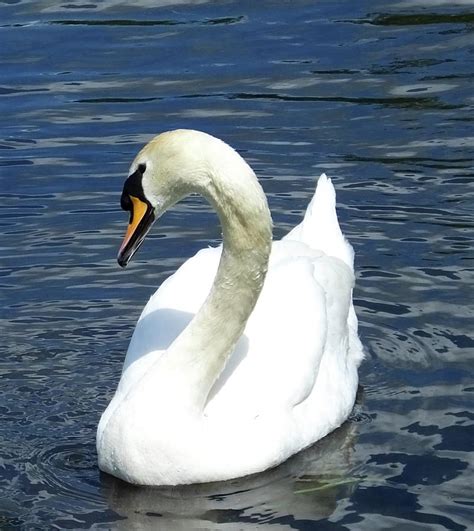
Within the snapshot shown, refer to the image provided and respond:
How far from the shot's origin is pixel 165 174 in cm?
848

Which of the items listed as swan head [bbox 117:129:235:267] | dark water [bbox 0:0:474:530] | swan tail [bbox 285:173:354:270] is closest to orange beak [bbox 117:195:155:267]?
swan head [bbox 117:129:235:267]

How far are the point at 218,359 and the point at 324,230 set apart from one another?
220 cm

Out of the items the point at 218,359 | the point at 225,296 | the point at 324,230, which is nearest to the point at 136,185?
the point at 225,296

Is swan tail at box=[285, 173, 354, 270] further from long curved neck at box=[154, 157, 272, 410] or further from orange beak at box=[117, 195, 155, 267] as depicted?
orange beak at box=[117, 195, 155, 267]

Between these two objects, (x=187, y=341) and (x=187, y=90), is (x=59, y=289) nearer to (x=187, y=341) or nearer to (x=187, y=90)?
(x=187, y=341)

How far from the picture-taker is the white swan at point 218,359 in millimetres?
8461

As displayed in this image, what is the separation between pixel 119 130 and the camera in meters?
14.3

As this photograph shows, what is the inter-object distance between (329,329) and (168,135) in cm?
187

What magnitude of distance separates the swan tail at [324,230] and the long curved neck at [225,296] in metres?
1.87

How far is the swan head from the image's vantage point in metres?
8.40

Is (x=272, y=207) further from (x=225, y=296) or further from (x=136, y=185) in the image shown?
(x=136, y=185)

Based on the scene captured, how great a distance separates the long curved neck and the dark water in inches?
22.7

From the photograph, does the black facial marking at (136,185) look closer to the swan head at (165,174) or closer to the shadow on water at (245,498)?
the swan head at (165,174)

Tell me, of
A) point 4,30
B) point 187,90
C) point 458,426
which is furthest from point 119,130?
point 458,426
